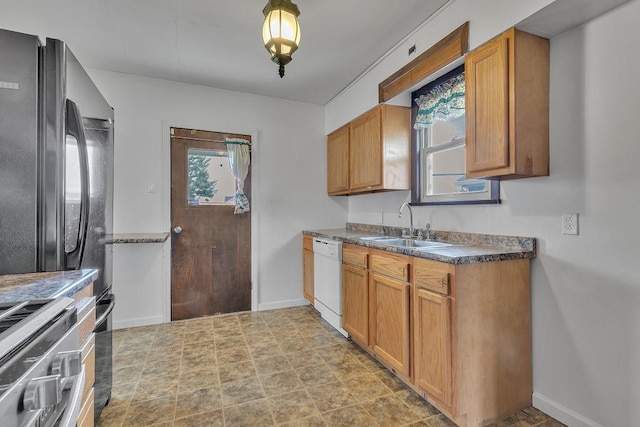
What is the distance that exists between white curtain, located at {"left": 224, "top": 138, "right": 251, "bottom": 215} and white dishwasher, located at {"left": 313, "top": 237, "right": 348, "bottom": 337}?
96cm

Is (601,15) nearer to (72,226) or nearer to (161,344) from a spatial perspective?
(72,226)

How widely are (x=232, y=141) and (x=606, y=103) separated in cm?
317

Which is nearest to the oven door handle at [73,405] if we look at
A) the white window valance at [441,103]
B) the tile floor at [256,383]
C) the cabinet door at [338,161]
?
the tile floor at [256,383]

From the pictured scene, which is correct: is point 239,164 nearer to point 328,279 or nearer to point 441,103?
point 328,279

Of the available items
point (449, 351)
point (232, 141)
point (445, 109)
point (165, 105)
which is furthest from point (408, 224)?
point (165, 105)

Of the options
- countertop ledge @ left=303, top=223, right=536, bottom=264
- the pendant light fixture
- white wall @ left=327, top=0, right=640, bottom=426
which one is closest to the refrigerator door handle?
the pendant light fixture

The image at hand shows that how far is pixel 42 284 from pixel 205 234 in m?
2.43

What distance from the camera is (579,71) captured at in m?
1.62

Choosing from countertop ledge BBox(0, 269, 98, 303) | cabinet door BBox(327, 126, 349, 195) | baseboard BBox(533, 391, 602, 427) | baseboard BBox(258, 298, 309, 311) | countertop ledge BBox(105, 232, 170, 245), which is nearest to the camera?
countertop ledge BBox(0, 269, 98, 303)

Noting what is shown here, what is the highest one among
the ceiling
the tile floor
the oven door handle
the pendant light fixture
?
the ceiling

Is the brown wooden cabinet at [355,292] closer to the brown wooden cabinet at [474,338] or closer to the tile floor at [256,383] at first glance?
the tile floor at [256,383]

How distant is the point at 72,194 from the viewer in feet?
4.42

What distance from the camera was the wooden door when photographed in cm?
335

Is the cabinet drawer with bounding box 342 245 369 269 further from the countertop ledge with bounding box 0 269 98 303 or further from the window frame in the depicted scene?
the countertop ledge with bounding box 0 269 98 303
